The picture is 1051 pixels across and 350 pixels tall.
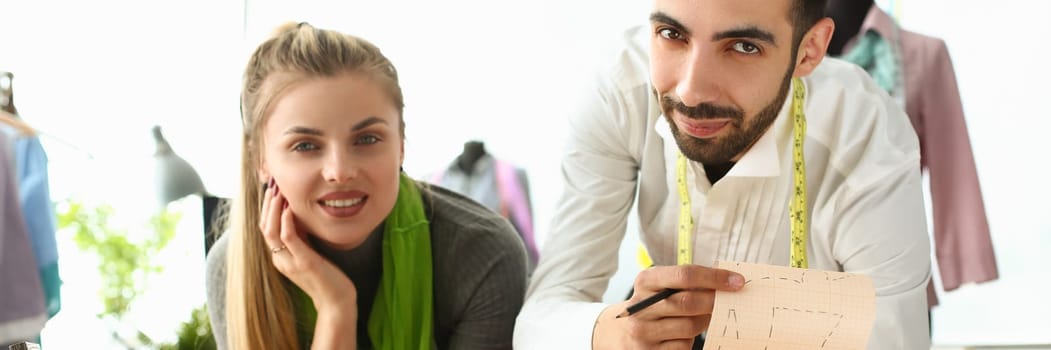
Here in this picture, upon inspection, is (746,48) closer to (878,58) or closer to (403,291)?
(403,291)

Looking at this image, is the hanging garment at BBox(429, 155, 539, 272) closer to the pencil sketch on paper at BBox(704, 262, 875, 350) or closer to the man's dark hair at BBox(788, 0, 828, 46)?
the man's dark hair at BBox(788, 0, 828, 46)

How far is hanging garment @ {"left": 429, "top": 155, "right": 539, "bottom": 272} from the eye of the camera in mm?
3258

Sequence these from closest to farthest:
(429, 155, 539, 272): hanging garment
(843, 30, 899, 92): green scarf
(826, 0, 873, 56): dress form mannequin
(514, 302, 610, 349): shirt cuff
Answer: (514, 302, 610, 349): shirt cuff < (826, 0, 873, 56): dress form mannequin < (843, 30, 899, 92): green scarf < (429, 155, 539, 272): hanging garment

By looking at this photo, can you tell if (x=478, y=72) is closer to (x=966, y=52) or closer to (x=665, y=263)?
(x=966, y=52)

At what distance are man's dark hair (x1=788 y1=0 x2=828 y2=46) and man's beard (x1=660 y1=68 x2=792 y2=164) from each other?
0.05m

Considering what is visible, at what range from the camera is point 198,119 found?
3561mm

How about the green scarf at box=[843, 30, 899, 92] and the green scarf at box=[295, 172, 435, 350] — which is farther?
the green scarf at box=[843, 30, 899, 92]

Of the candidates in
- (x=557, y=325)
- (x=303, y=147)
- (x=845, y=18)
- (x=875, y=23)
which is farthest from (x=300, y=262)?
(x=875, y=23)

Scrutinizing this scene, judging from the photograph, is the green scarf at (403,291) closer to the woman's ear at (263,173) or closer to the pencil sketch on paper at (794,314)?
the woman's ear at (263,173)

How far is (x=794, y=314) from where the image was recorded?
46.8 inches

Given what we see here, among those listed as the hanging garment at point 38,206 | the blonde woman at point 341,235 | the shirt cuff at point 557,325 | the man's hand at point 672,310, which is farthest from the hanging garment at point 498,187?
the man's hand at point 672,310

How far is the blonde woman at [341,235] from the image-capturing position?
168cm

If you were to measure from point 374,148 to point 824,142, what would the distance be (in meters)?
0.72

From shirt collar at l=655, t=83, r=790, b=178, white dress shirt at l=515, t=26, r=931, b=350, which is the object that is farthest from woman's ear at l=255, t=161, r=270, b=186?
shirt collar at l=655, t=83, r=790, b=178
